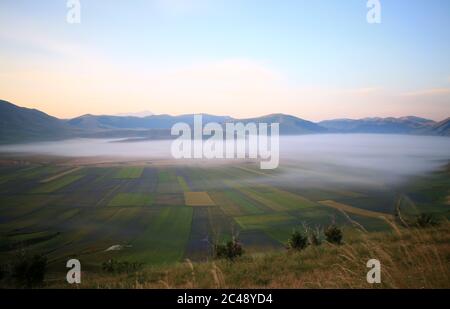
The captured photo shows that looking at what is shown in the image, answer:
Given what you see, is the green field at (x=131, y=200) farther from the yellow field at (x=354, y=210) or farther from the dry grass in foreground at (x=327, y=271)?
the dry grass in foreground at (x=327, y=271)

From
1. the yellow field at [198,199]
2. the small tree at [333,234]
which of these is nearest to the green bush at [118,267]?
the small tree at [333,234]

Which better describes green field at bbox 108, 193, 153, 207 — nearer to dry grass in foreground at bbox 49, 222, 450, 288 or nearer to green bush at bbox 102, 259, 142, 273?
green bush at bbox 102, 259, 142, 273

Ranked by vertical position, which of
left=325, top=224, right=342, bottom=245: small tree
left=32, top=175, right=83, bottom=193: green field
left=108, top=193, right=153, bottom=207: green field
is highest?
left=325, top=224, right=342, bottom=245: small tree

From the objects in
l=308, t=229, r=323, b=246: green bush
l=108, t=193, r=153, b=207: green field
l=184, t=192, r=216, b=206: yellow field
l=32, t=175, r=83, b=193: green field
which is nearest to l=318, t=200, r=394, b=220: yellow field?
l=184, t=192, r=216, b=206: yellow field

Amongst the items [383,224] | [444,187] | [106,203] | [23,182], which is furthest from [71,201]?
[444,187]

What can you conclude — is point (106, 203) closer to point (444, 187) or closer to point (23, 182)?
point (23, 182)
